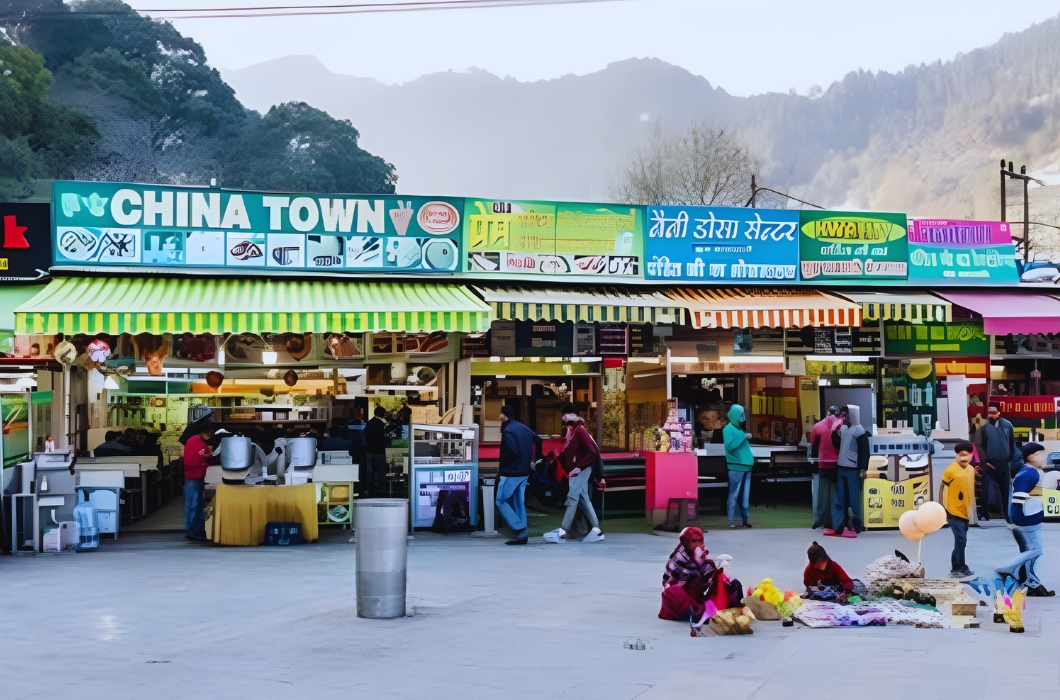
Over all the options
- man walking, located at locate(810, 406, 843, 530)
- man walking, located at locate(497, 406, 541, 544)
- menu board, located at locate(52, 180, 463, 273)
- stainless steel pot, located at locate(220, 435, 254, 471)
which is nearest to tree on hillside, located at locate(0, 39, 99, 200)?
menu board, located at locate(52, 180, 463, 273)

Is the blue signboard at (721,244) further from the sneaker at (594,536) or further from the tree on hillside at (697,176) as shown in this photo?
the tree on hillside at (697,176)

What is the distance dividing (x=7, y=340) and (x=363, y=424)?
20.4 feet

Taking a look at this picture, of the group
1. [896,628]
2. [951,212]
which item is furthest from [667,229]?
[951,212]

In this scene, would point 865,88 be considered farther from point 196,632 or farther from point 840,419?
point 196,632

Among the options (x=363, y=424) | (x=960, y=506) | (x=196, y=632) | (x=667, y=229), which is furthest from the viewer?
(x=363, y=424)

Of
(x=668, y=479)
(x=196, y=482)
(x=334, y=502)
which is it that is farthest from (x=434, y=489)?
(x=668, y=479)

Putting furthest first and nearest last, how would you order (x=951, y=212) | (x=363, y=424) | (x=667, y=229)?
(x=951, y=212)
(x=363, y=424)
(x=667, y=229)

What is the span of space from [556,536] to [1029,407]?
370 inches

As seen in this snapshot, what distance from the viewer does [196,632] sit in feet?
29.3

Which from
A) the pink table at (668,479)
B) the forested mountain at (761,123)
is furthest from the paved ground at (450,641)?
the forested mountain at (761,123)

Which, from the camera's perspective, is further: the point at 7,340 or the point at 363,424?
the point at 363,424

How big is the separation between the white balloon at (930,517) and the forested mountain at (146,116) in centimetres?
5954

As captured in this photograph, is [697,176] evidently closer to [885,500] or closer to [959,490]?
[885,500]

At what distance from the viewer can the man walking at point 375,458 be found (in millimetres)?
17422
